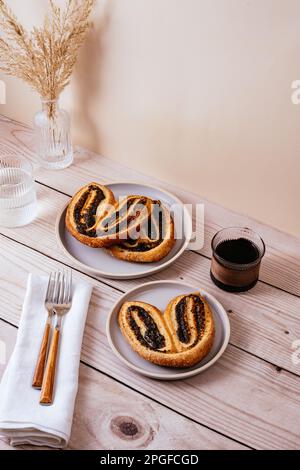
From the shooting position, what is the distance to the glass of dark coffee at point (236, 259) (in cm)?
110

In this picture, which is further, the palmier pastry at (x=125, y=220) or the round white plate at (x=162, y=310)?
the palmier pastry at (x=125, y=220)

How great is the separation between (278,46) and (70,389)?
694 mm

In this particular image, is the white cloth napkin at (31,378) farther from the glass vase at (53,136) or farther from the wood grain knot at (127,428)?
the glass vase at (53,136)

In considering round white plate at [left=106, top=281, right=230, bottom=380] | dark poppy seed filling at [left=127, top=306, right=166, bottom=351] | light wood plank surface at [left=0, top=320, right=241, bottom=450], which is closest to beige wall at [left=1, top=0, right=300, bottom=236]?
round white plate at [left=106, top=281, right=230, bottom=380]

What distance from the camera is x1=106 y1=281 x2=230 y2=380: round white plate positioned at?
3.23 ft

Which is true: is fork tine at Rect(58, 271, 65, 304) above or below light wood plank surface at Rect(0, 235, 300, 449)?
above

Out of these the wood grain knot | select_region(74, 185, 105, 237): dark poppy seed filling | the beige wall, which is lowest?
the wood grain knot

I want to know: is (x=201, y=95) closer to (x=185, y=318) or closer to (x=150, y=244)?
(x=150, y=244)

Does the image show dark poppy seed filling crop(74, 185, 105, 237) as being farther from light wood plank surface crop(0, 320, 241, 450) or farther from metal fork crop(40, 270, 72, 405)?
light wood plank surface crop(0, 320, 241, 450)

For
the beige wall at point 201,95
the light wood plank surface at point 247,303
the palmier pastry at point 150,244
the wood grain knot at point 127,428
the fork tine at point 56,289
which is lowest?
the wood grain knot at point 127,428

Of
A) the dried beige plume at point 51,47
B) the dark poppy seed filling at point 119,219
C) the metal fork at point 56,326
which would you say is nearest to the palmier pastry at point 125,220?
the dark poppy seed filling at point 119,219

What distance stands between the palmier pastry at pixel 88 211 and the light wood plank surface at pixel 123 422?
311mm

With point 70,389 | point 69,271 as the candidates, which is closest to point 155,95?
point 69,271

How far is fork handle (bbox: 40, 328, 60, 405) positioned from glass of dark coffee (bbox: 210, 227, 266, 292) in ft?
1.04
